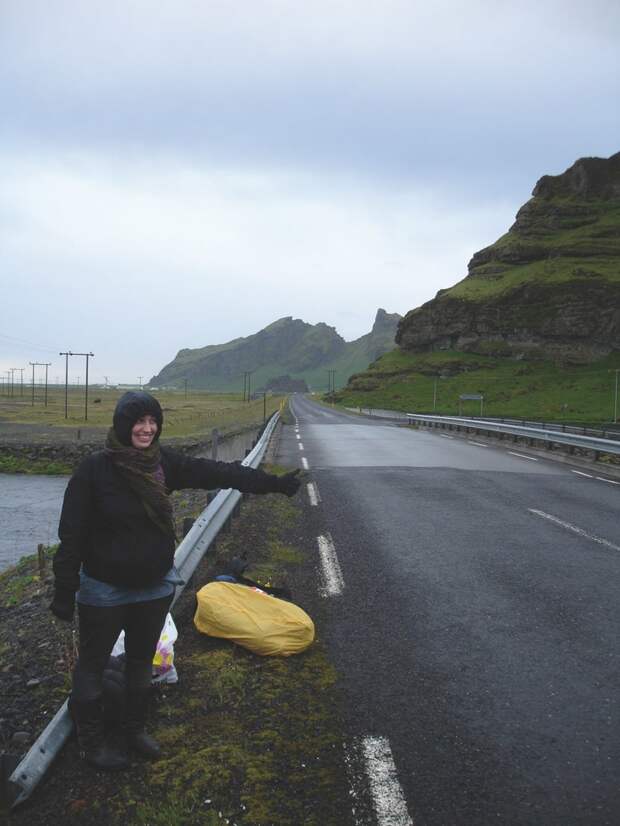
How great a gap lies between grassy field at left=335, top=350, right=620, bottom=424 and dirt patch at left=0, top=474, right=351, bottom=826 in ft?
226

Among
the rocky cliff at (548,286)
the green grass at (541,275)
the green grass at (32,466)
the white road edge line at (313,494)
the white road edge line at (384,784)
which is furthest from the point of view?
the green grass at (541,275)

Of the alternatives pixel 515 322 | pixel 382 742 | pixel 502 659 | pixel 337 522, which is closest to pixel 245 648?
pixel 382 742

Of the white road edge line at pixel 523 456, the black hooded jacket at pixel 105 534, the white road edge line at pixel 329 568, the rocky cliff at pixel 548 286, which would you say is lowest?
the white road edge line at pixel 329 568

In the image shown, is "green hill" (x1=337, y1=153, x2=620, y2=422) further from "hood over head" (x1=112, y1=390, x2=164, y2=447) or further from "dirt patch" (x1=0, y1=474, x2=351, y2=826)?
"hood over head" (x1=112, y1=390, x2=164, y2=447)

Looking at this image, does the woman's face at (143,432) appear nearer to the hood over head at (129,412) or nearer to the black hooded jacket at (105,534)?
the hood over head at (129,412)

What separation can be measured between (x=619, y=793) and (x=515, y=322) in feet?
388

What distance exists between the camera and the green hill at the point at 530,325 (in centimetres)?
9706

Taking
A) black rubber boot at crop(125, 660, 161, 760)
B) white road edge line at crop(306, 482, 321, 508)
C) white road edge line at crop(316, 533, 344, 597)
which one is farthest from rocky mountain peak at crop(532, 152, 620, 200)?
black rubber boot at crop(125, 660, 161, 760)

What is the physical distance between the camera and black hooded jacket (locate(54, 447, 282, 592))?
3141mm

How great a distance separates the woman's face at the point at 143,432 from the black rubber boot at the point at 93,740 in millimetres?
1362

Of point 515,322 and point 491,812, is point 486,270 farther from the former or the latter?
point 491,812

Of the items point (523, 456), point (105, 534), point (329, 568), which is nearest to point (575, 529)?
point (329, 568)

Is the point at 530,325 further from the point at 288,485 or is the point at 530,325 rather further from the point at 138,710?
the point at 138,710

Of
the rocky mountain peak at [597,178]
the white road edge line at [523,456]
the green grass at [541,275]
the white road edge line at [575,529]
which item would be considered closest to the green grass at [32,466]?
the white road edge line at [523,456]
